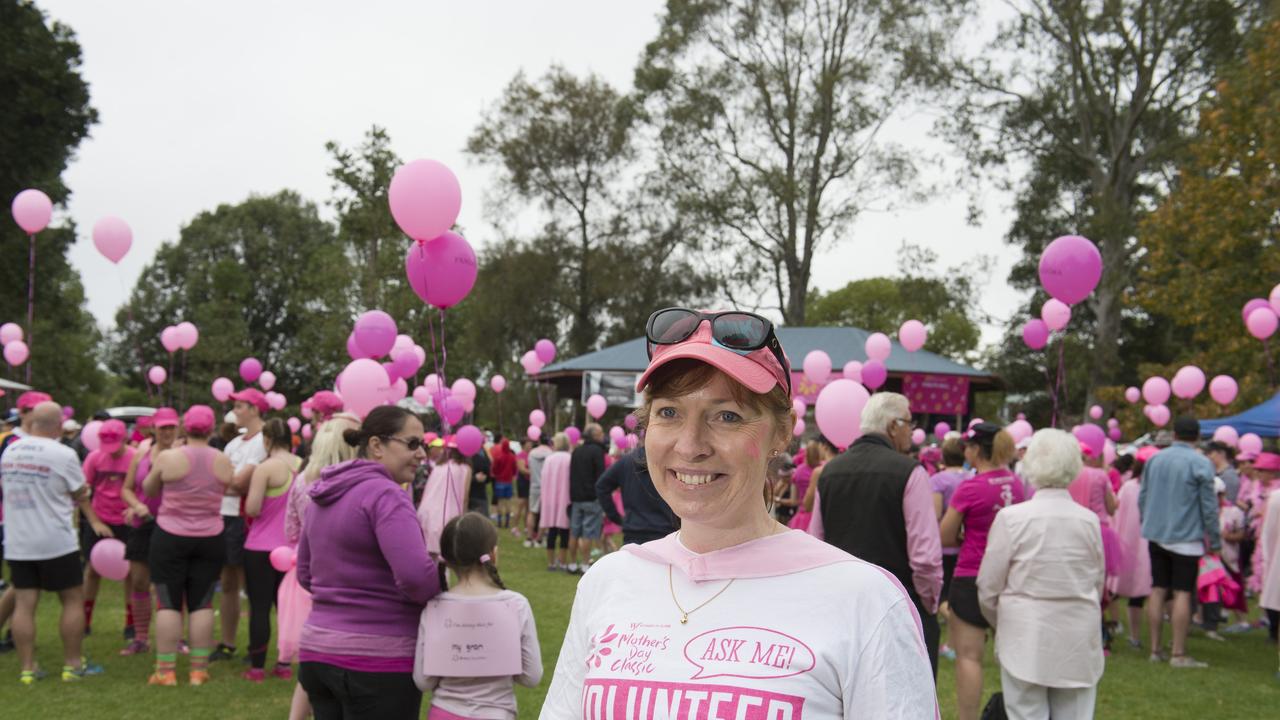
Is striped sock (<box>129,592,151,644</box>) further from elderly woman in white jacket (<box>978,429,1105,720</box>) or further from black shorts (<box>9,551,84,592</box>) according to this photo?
elderly woman in white jacket (<box>978,429,1105,720</box>)

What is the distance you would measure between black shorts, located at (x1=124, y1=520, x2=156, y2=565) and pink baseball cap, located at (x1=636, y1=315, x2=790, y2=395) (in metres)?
6.96

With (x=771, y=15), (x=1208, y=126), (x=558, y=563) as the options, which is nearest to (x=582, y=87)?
(x=771, y=15)

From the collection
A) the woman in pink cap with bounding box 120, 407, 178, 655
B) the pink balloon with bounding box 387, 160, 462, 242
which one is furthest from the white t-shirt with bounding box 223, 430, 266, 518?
the pink balloon with bounding box 387, 160, 462, 242

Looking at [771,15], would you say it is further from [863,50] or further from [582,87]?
[582,87]

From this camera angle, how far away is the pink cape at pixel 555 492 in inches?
507

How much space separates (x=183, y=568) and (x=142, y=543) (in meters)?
1.20

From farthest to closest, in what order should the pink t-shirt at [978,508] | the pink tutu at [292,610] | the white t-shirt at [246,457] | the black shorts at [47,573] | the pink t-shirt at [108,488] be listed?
1. the pink t-shirt at [108,488]
2. the white t-shirt at [246,457]
3. the black shorts at [47,573]
4. the pink t-shirt at [978,508]
5. the pink tutu at [292,610]

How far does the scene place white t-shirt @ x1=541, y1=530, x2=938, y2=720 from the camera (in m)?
1.44

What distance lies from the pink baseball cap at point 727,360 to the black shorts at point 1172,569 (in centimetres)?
750

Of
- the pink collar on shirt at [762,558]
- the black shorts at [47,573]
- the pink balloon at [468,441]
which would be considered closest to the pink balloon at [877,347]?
the pink balloon at [468,441]

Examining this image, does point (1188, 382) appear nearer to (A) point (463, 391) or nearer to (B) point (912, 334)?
(B) point (912, 334)

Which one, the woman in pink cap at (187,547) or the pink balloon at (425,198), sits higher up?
the pink balloon at (425,198)

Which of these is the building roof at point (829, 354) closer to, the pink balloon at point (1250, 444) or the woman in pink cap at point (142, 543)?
the pink balloon at point (1250, 444)

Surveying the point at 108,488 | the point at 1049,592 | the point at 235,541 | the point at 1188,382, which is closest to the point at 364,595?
the point at 1049,592
